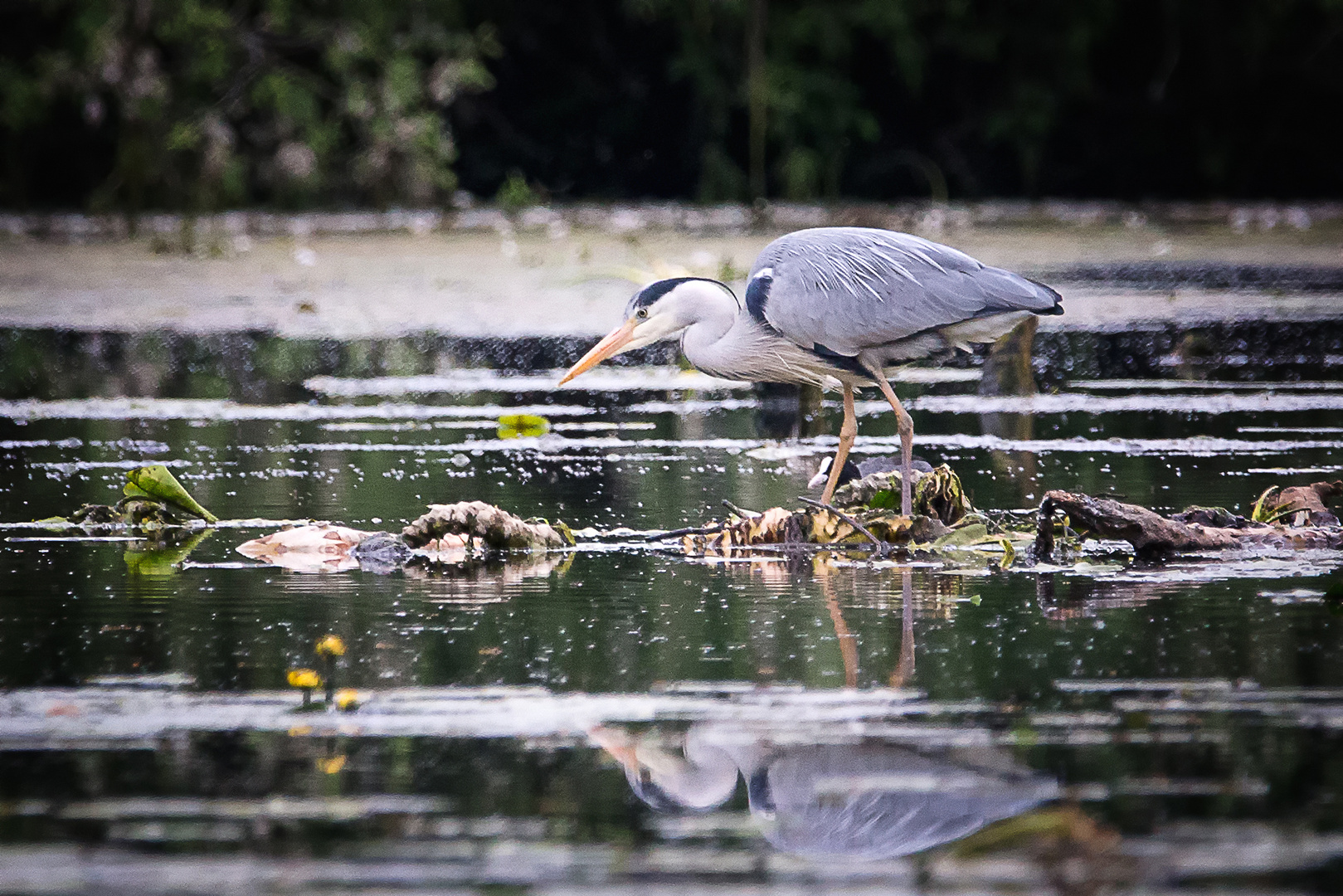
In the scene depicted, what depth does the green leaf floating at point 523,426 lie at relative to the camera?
708cm

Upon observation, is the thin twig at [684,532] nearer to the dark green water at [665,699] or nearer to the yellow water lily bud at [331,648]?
the dark green water at [665,699]

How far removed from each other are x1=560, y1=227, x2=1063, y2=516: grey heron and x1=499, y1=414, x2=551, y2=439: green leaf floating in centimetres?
140

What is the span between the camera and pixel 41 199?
70.0 feet

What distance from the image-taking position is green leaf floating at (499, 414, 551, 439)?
7.08 meters

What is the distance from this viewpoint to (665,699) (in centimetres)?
340

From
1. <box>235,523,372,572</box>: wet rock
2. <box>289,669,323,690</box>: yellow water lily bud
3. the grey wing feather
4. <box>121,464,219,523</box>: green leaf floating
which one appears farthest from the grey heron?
<box>289,669,323,690</box>: yellow water lily bud

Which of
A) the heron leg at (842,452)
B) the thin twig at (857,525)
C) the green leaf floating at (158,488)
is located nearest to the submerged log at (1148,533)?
the thin twig at (857,525)

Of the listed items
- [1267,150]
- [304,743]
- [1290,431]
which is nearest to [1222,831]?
[304,743]

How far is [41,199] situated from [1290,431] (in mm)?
17216

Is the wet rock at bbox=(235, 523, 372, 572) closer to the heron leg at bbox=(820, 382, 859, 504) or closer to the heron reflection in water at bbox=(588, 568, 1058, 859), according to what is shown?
the heron leg at bbox=(820, 382, 859, 504)

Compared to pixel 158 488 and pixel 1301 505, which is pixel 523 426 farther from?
pixel 1301 505

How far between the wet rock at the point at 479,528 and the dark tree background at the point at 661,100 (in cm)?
1410

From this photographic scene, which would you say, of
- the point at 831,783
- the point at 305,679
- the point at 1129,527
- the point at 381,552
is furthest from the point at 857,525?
the point at 831,783

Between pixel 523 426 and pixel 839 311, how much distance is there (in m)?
1.98
